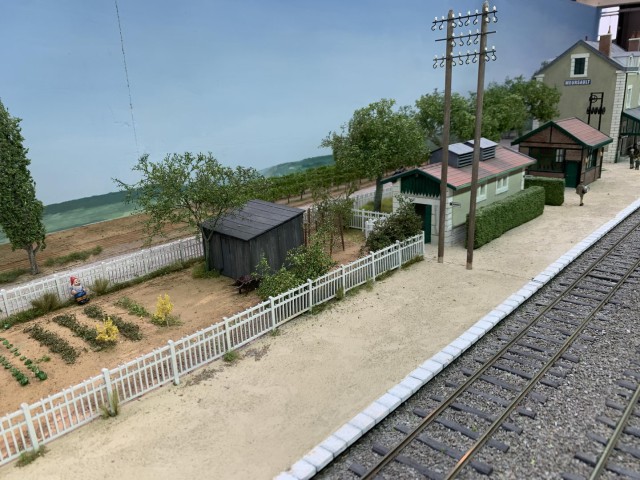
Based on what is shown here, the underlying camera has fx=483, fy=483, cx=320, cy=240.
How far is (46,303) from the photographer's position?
1459cm

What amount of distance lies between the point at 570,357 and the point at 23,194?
17.6m

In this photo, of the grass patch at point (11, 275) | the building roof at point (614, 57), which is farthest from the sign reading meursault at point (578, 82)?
the grass patch at point (11, 275)

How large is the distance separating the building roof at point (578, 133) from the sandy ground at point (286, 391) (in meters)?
14.6

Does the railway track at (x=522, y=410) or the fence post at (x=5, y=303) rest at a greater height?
the fence post at (x=5, y=303)

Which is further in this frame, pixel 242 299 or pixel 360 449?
pixel 242 299

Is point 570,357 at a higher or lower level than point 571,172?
lower

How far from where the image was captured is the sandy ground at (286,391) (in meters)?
8.18

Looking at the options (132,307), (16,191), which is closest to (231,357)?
(132,307)

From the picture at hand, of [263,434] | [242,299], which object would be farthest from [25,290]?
[263,434]

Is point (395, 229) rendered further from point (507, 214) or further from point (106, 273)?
point (106, 273)

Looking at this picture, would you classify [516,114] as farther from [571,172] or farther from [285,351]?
[285,351]

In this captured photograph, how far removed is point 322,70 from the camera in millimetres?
33781

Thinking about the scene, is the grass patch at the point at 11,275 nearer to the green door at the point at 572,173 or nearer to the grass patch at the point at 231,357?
the grass patch at the point at 231,357

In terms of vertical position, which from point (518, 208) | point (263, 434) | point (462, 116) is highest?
point (462, 116)
